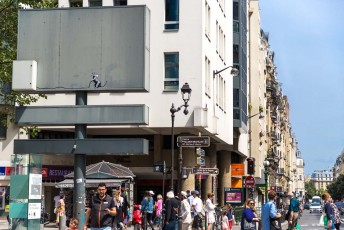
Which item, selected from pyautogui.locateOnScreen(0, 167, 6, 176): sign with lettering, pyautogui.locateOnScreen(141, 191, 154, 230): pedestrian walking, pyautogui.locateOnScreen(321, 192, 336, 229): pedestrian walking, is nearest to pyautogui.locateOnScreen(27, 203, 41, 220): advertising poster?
pyautogui.locateOnScreen(141, 191, 154, 230): pedestrian walking

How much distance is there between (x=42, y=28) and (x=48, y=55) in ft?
Result: 2.47

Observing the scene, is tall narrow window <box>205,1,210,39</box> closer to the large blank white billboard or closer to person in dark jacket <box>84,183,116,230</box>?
the large blank white billboard

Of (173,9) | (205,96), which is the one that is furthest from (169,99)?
(173,9)

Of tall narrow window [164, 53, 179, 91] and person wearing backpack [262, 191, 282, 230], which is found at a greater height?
tall narrow window [164, 53, 179, 91]

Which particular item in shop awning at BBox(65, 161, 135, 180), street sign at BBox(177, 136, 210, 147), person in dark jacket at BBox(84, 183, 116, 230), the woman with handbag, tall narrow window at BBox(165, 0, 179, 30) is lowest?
the woman with handbag

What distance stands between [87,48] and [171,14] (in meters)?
20.9

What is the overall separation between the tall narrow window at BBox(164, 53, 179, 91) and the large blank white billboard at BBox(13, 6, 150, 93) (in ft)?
63.3

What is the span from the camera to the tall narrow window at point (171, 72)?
124 feet

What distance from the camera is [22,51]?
18.5 meters

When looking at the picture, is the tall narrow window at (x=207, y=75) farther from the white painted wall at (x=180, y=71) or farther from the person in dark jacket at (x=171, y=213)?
the person in dark jacket at (x=171, y=213)

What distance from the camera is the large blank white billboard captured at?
18141 mm

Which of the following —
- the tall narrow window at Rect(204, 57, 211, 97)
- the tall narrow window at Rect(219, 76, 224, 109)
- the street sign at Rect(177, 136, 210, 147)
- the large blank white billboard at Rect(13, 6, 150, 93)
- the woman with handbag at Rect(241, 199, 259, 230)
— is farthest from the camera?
the tall narrow window at Rect(219, 76, 224, 109)

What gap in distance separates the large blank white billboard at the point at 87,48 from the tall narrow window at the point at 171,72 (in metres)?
19.3

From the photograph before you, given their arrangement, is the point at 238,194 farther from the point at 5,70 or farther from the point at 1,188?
the point at 5,70
